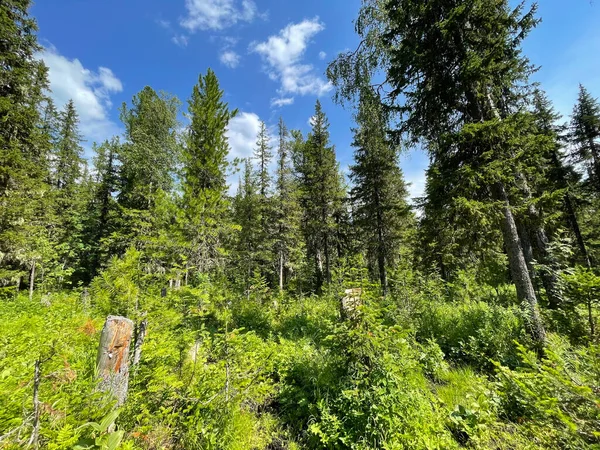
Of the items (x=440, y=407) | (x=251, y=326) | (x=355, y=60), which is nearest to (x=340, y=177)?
(x=355, y=60)

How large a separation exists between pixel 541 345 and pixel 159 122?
22.7 metres

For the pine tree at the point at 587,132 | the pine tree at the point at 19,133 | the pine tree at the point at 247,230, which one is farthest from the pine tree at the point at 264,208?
the pine tree at the point at 587,132

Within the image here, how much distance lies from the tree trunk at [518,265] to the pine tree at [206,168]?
7837 millimetres

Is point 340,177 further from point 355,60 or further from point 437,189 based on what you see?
point 437,189

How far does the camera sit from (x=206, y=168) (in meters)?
8.80

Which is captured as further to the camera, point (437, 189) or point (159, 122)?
point (159, 122)

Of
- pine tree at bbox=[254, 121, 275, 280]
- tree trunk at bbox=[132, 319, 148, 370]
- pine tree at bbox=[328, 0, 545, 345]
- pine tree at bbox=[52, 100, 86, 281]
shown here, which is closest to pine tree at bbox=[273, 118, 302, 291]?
pine tree at bbox=[254, 121, 275, 280]

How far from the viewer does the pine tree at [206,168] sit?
321 inches

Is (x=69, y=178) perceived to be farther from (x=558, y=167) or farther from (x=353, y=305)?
(x=558, y=167)

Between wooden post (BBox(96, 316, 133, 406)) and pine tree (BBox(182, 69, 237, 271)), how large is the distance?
5.41 meters

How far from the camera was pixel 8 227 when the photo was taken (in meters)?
9.39

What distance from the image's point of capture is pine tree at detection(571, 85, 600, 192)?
15.8 metres

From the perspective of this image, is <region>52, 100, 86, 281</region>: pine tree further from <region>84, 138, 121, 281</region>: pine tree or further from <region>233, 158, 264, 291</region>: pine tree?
<region>233, 158, 264, 291</region>: pine tree

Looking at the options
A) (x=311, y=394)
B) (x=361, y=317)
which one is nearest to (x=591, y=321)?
(x=361, y=317)
